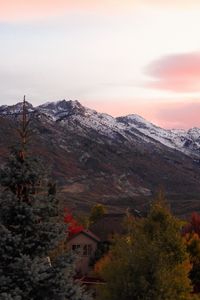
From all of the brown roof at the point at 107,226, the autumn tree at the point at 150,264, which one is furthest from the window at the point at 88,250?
the autumn tree at the point at 150,264

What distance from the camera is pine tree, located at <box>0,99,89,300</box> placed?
1399 centimetres

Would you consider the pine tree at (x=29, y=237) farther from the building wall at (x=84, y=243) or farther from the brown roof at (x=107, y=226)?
the brown roof at (x=107, y=226)

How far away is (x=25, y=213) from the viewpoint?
47.2ft

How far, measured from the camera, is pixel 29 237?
47.0ft

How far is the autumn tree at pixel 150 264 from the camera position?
2859cm

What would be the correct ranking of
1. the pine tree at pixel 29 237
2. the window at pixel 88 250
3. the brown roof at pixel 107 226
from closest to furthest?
1. the pine tree at pixel 29 237
2. the window at pixel 88 250
3. the brown roof at pixel 107 226

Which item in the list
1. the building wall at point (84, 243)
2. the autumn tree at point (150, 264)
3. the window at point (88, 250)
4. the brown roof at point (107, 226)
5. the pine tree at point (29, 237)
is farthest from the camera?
the brown roof at point (107, 226)

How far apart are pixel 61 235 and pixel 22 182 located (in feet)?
5.63

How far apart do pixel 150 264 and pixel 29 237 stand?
15.8 m

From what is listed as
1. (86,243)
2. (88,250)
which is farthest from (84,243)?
(88,250)

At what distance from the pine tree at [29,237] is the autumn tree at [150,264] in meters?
14.3

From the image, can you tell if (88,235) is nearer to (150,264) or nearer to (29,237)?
(150,264)

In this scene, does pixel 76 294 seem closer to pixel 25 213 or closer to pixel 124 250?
pixel 25 213

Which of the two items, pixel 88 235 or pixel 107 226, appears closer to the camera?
pixel 88 235
